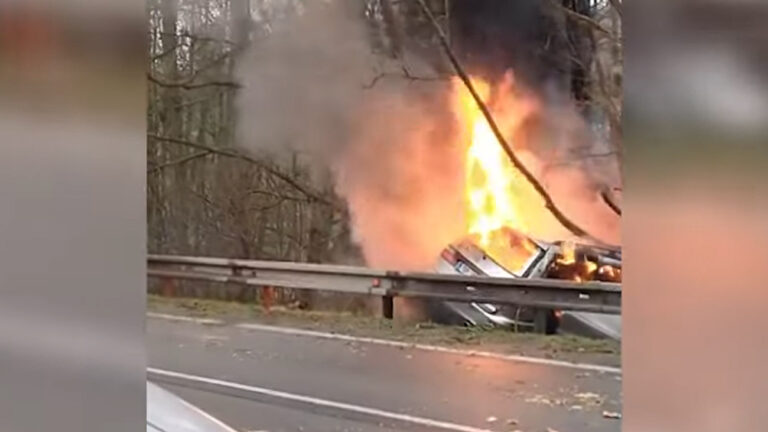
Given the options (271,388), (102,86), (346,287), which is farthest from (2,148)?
(346,287)

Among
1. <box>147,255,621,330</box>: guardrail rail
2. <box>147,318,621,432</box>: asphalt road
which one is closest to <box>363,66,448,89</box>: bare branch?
<box>147,255,621,330</box>: guardrail rail

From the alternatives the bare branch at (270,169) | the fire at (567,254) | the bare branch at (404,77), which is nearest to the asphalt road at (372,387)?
the fire at (567,254)

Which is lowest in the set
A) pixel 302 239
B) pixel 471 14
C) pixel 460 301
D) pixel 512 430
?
pixel 512 430

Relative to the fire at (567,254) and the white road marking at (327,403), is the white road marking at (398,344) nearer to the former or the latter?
the white road marking at (327,403)

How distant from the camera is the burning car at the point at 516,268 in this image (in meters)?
3.05

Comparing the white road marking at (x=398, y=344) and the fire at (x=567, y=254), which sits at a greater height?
the fire at (x=567, y=254)

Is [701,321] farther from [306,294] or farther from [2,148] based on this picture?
[306,294]

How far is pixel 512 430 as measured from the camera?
2107mm

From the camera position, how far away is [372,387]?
2.48 m

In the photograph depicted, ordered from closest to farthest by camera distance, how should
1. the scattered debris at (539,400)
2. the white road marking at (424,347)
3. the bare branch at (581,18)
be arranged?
the scattered debris at (539,400) → the white road marking at (424,347) → the bare branch at (581,18)

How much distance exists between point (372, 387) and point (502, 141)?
4.00 feet

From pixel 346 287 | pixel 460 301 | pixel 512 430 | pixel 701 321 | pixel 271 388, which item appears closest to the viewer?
pixel 701 321

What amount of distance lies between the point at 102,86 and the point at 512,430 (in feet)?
6.08

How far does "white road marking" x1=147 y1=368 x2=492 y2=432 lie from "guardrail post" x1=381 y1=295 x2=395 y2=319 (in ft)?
3.25
